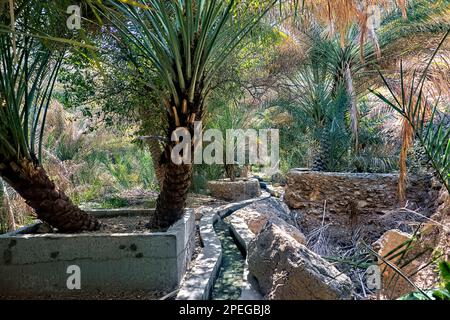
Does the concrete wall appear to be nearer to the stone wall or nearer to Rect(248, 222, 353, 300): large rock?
Rect(248, 222, 353, 300): large rock

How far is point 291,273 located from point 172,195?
175 cm

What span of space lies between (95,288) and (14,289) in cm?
62

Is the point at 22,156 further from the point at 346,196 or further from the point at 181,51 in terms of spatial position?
the point at 346,196

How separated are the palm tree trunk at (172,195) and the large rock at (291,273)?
3.87ft

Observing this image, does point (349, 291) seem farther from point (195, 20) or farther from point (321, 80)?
point (321, 80)

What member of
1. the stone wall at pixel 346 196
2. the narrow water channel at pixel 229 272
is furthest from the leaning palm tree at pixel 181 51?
the stone wall at pixel 346 196

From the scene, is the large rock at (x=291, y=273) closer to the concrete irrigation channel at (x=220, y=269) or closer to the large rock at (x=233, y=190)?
the concrete irrigation channel at (x=220, y=269)

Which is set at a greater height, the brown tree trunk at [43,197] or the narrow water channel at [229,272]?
the brown tree trunk at [43,197]

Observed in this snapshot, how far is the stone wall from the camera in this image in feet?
21.0

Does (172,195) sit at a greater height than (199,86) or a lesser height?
lesser

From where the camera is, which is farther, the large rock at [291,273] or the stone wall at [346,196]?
the stone wall at [346,196]

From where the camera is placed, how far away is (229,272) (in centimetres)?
314

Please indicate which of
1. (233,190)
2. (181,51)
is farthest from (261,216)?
(233,190)

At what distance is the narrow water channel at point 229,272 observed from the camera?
8.55ft
